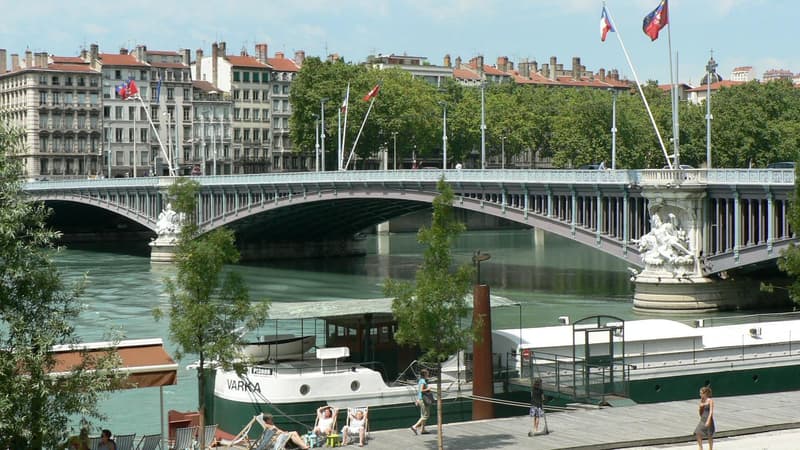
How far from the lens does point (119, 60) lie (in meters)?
137

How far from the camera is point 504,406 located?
97.6ft

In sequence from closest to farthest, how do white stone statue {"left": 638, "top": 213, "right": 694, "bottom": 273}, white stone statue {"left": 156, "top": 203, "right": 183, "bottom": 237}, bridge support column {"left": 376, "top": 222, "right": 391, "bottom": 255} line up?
white stone statue {"left": 638, "top": 213, "right": 694, "bottom": 273} → white stone statue {"left": 156, "top": 203, "right": 183, "bottom": 237} → bridge support column {"left": 376, "top": 222, "right": 391, "bottom": 255}

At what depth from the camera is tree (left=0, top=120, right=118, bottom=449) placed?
17.8m

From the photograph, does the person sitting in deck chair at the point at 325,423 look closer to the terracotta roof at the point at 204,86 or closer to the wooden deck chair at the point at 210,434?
the wooden deck chair at the point at 210,434

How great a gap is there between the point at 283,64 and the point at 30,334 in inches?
5049

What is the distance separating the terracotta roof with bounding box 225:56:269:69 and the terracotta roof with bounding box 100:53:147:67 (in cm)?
943

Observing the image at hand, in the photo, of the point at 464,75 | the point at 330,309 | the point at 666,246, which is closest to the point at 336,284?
→ the point at 666,246

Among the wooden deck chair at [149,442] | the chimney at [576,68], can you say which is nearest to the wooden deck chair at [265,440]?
the wooden deck chair at [149,442]

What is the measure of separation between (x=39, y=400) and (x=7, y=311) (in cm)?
139

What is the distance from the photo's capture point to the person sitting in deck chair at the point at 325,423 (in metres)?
25.1

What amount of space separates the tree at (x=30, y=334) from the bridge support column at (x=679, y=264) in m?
37.9

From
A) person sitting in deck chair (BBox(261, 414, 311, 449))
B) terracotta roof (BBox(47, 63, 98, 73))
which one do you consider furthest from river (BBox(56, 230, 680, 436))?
terracotta roof (BBox(47, 63, 98, 73))

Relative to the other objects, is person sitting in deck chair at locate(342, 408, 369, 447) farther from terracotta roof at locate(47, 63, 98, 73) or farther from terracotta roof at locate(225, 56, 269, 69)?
terracotta roof at locate(225, 56, 269, 69)

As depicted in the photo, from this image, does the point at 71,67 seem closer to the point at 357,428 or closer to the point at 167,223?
the point at 167,223
